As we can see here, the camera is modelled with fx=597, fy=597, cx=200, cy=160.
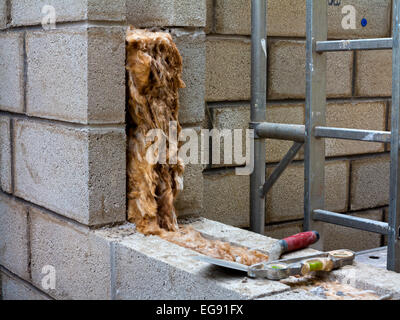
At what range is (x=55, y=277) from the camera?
10.9 feet

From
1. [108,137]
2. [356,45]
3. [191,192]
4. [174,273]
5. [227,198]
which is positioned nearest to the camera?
[174,273]

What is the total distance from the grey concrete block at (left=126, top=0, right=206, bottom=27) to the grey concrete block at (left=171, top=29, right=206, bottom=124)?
63 mm

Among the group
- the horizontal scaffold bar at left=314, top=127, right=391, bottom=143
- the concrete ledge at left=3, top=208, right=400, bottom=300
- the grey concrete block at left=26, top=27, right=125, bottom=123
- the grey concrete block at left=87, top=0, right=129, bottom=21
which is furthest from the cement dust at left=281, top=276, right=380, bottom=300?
the grey concrete block at left=87, top=0, right=129, bottom=21

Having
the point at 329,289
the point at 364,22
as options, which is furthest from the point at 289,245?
the point at 364,22

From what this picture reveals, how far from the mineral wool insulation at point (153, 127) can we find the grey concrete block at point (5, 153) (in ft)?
3.33

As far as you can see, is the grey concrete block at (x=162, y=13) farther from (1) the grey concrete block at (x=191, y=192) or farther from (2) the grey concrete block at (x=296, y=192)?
(2) the grey concrete block at (x=296, y=192)

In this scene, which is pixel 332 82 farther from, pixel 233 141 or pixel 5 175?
pixel 5 175

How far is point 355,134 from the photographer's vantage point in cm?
309

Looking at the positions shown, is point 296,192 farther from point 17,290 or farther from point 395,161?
point 17,290

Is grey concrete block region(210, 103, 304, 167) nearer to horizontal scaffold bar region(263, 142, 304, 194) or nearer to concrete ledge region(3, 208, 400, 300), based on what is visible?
horizontal scaffold bar region(263, 142, 304, 194)

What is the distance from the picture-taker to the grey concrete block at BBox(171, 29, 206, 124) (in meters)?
3.17

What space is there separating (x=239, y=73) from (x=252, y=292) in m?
2.24

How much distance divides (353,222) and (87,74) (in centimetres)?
159

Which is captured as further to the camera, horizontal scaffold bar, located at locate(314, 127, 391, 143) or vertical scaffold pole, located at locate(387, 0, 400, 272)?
horizontal scaffold bar, located at locate(314, 127, 391, 143)
